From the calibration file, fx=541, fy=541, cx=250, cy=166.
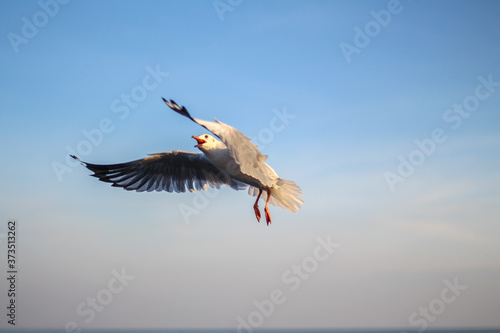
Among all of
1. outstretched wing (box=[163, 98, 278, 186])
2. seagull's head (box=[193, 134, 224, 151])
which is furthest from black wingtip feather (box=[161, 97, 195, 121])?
seagull's head (box=[193, 134, 224, 151])

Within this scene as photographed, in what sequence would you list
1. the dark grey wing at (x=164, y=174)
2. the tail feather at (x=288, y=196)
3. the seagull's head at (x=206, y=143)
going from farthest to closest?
the dark grey wing at (x=164, y=174)
the tail feather at (x=288, y=196)
the seagull's head at (x=206, y=143)

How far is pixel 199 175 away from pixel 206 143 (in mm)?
2217

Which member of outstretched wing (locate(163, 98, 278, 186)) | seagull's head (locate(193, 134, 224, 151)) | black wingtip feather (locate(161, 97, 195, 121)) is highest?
black wingtip feather (locate(161, 97, 195, 121))

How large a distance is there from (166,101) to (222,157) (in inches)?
73.5

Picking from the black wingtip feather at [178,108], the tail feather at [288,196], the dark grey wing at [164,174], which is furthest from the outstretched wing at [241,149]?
the dark grey wing at [164,174]

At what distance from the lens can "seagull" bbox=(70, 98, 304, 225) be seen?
924cm

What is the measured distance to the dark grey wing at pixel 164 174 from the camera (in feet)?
36.2

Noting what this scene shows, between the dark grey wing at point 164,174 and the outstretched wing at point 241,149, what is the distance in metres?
1.97

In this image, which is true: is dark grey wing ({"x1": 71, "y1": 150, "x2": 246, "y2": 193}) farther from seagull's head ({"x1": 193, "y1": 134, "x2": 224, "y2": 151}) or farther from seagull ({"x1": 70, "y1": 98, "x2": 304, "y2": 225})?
seagull's head ({"x1": 193, "y1": 134, "x2": 224, "y2": 151})

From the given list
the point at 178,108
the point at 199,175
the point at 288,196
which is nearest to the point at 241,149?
the point at 178,108

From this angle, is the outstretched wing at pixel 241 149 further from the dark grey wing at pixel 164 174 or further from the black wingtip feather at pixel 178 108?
the dark grey wing at pixel 164 174

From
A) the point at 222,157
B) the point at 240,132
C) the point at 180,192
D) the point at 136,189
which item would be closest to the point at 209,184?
the point at 180,192

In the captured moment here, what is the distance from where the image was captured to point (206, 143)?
9172 millimetres

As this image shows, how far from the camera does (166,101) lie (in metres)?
7.61
